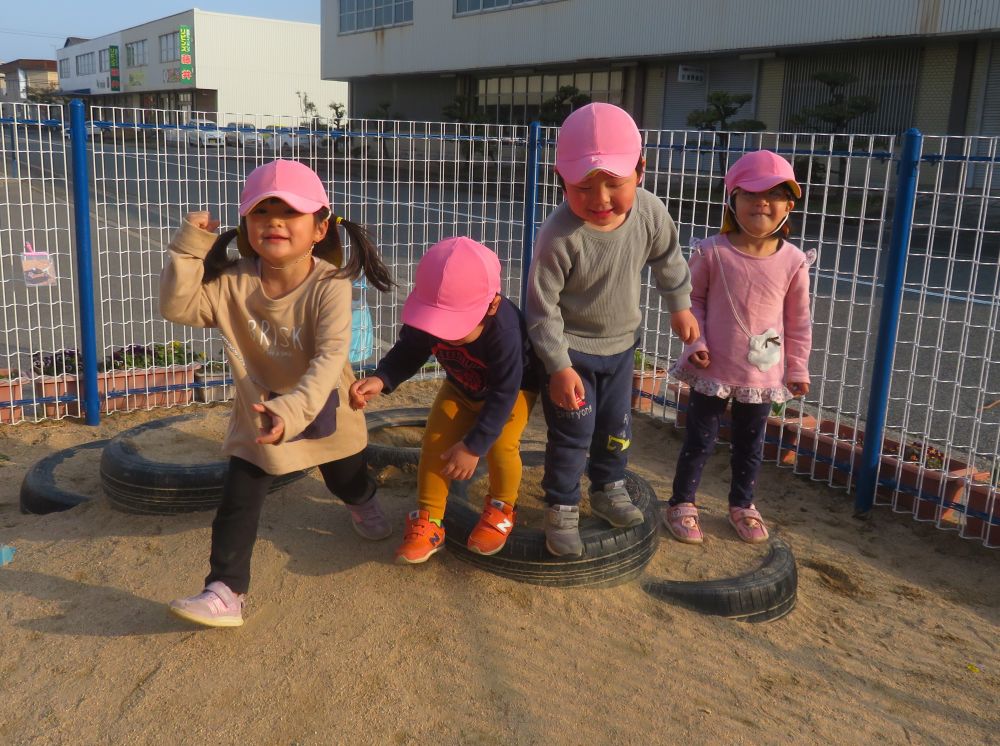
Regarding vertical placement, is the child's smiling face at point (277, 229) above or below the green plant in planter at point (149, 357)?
above

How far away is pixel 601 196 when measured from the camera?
9.79 ft

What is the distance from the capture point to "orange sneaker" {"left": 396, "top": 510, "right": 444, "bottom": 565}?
3270 mm

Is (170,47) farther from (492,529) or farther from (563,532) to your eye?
(563,532)

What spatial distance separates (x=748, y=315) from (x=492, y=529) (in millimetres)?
1430

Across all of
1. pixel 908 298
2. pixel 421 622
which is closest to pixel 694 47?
pixel 908 298

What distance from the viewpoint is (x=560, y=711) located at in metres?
2.67

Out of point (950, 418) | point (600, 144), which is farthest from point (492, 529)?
point (950, 418)

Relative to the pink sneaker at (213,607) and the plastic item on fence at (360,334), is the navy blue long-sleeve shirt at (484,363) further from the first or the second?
the plastic item on fence at (360,334)

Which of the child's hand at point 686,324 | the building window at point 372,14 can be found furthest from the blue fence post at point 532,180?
the building window at point 372,14

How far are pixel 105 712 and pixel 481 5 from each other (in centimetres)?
3641

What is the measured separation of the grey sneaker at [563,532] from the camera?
10.6 feet

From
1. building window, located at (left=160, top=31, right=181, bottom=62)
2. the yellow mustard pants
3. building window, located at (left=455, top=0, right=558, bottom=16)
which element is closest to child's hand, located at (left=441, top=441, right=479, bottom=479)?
the yellow mustard pants

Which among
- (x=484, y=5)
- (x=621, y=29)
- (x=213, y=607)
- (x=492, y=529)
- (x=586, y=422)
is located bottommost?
(x=213, y=607)

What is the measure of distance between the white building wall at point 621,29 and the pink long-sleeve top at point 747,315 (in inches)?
822
